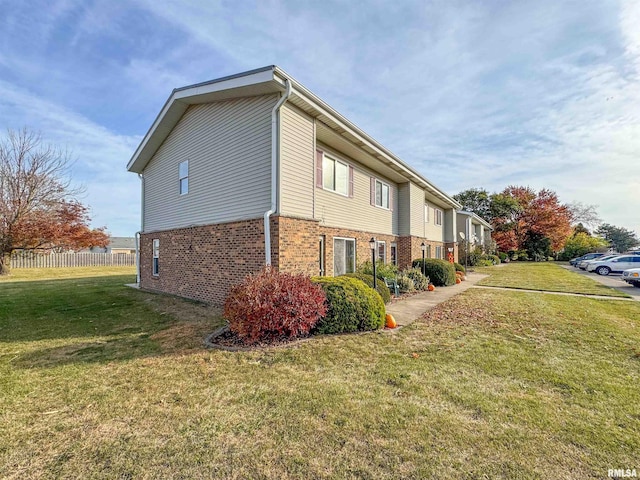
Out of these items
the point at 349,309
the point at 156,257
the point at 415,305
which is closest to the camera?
the point at 349,309

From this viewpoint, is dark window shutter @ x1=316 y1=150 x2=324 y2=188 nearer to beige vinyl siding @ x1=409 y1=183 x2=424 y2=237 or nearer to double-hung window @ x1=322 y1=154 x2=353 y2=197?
double-hung window @ x1=322 y1=154 x2=353 y2=197

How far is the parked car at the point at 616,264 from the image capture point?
20270 mm

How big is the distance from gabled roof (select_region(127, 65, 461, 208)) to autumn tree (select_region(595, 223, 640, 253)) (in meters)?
80.2

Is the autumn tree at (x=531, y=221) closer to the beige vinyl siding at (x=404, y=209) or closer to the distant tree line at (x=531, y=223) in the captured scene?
the distant tree line at (x=531, y=223)

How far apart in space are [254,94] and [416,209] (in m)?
10.6

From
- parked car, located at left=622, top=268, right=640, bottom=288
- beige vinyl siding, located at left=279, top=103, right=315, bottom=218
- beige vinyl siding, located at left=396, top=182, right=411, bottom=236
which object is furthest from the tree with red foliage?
beige vinyl siding, located at left=279, top=103, right=315, bottom=218

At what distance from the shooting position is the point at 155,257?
13.3 m

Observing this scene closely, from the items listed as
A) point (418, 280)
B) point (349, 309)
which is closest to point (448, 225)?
point (418, 280)

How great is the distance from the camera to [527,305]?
895cm

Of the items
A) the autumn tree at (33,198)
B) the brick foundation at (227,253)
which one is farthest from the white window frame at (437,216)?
the autumn tree at (33,198)

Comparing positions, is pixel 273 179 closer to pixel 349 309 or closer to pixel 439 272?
pixel 349 309

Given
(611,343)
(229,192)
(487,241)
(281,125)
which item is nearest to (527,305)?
(611,343)

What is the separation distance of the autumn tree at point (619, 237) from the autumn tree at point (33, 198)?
90089 mm

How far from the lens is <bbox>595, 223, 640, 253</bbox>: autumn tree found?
66.8 m
